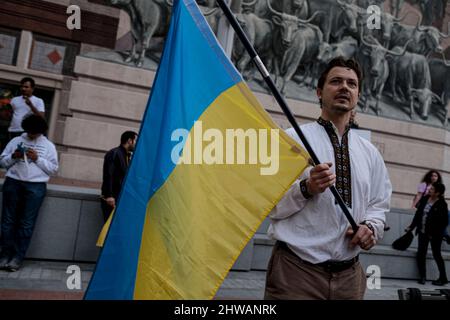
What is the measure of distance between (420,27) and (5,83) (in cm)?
1409

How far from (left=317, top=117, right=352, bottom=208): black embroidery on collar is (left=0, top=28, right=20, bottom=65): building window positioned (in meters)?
12.2

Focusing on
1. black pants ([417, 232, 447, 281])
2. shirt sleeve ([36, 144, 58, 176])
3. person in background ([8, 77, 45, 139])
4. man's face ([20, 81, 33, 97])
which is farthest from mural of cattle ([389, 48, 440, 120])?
shirt sleeve ([36, 144, 58, 176])

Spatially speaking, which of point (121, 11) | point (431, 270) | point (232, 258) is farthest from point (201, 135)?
point (121, 11)

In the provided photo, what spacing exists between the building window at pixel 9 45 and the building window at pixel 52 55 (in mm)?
453

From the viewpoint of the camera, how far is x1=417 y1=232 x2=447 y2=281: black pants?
8430 millimetres

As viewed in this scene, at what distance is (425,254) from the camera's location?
8.73m

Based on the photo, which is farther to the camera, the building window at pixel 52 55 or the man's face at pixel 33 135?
the building window at pixel 52 55

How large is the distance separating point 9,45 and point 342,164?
12457mm

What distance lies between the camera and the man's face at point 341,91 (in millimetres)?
2436

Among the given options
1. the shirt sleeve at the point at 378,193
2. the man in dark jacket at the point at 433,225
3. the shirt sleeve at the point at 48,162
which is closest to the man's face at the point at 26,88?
the shirt sleeve at the point at 48,162

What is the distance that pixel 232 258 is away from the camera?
206 centimetres

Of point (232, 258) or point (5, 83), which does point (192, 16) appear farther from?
point (5, 83)

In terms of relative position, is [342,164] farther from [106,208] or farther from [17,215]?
[17,215]

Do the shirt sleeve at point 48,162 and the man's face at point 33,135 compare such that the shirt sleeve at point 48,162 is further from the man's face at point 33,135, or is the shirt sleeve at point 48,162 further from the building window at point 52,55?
the building window at point 52,55
